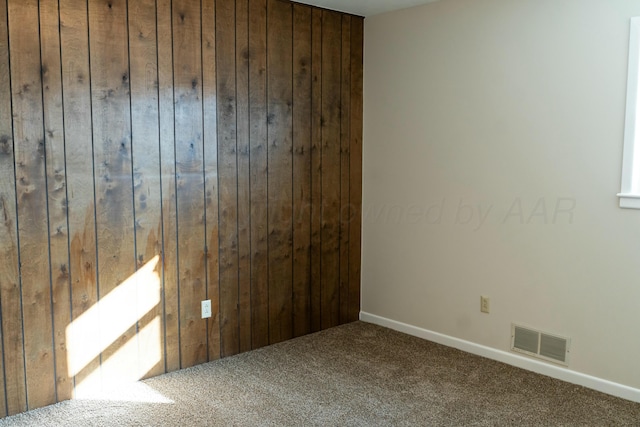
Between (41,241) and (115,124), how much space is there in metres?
0.70

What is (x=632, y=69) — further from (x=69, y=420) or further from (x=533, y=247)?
(x=69, y=420)

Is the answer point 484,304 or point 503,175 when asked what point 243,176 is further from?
point 484,304

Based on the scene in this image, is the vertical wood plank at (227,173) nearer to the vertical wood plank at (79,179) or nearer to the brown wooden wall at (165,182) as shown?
the brown wooden wall at (165,182)

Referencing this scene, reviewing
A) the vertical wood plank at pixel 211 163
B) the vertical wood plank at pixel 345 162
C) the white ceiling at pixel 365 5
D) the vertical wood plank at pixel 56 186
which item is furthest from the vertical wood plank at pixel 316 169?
the vertical wood plank at pixel 56 186

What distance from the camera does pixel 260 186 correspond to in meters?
3.71

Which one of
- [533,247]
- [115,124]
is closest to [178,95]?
[115,124]

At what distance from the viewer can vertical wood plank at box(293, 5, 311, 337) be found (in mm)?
3828

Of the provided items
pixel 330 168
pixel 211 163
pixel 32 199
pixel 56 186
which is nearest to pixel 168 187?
pixel 211 163

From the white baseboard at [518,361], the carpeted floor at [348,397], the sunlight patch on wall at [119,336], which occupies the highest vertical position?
the sunlight patch on wall at [119,336]

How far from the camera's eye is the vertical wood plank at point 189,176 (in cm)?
327

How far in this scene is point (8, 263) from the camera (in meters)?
2.76

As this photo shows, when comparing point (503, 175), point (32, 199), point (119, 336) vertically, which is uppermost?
point (503, 175)

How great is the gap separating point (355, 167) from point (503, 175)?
1.15 m

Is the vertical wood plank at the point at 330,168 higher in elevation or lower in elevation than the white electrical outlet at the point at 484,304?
higher
